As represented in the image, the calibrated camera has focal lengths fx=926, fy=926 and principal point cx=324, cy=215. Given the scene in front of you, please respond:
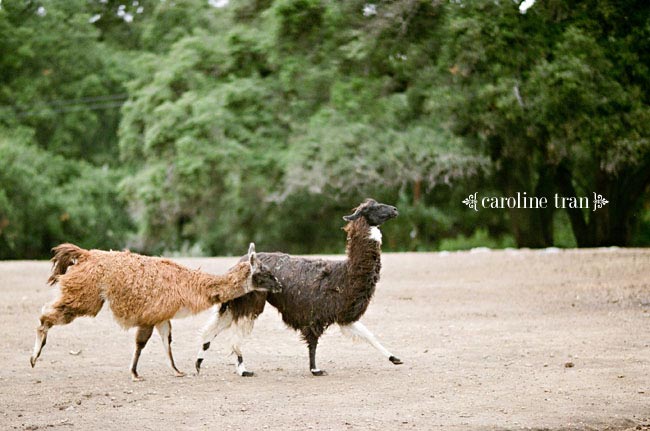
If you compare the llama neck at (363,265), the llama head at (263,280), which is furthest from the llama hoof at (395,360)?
the llama head at (263,280)

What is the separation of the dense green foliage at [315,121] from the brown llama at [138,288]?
25.1 ft

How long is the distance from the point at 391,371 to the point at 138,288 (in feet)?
8.85

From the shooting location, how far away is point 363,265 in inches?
368

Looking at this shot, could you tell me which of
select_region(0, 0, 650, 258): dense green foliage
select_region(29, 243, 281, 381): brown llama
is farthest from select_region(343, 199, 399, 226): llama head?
select_region(0, 0, 650, 258): dense green foliage

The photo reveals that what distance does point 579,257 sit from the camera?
1977cm

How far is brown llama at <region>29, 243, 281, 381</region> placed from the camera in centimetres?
884

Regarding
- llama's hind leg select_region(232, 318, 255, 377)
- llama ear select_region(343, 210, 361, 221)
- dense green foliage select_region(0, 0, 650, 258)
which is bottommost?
llama's hind leg select_region(232, 318, 255, 377)

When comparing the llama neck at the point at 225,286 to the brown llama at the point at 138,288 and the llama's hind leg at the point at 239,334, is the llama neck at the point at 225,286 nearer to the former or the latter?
the brown llama at the point at 138,288

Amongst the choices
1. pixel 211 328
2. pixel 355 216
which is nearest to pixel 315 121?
pixel 355 216

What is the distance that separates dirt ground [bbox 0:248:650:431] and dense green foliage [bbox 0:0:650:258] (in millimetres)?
3905

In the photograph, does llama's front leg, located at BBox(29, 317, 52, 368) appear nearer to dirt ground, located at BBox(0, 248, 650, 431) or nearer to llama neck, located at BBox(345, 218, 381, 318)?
dirt ground, located at BBox(0, 248, 650, 431)

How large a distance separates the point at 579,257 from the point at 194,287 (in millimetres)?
12592

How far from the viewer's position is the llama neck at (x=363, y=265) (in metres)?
9.29

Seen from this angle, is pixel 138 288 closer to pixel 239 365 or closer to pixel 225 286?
pixel 225 286
